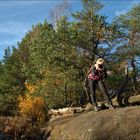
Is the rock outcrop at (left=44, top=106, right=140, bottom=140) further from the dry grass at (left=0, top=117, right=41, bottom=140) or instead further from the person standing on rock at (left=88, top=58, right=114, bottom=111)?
the dry grass at (left=0, top=117, right=41, bottom=140)

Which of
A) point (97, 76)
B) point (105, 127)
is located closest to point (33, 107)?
point (97, 76)

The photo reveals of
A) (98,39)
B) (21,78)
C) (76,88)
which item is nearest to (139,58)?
(98,39)

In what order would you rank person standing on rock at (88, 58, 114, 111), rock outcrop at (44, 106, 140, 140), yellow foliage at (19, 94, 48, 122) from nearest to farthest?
rock outcrop at (44, 106, 140, 140)
person standing on rock at (88, 58, 114, 111)
yellow foliage at (19, 94, 48, 122)

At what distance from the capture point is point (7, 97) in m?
53.0

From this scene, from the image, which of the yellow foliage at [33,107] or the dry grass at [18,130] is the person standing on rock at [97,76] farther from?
the yellow foliage at [33,107]

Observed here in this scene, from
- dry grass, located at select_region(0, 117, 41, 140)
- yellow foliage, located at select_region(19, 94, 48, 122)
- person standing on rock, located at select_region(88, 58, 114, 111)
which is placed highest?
yellow foliage, located at select_region(19, 94, 48, 122)

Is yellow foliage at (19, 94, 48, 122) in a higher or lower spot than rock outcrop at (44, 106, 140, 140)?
higher

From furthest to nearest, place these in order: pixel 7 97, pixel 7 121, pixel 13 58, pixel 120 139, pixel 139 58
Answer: pixel 13 58 → pixel 7 97 → pixel 139 58 → pixel 7 121 → pixel 120 139

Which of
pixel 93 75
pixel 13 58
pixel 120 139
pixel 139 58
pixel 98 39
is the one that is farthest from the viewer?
pixel 13 58

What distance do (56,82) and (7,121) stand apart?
27.4 m

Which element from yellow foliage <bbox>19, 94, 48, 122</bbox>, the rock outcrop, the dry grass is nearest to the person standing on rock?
the rock outcrop

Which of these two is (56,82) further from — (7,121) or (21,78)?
(7,121)

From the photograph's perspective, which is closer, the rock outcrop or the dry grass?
the rock outcrop

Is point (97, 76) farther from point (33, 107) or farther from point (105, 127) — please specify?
point (33, 107)
